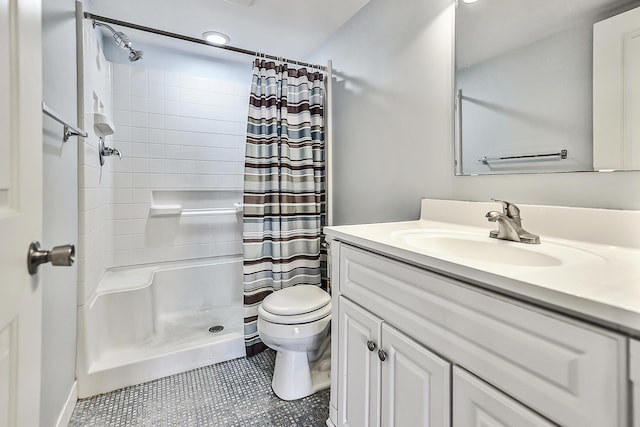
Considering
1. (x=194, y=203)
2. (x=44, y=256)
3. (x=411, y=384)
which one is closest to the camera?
(x=44, y=256)

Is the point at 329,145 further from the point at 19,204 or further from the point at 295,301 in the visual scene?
the point at 19,204

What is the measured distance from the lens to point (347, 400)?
3.66 feet

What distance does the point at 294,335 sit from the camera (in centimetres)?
145

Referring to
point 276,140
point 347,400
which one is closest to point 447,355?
point 347,400

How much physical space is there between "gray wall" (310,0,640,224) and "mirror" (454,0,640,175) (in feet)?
0.18

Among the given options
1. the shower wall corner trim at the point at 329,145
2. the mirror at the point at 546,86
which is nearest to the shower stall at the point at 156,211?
the shower wall corner trim at the point at 329,145

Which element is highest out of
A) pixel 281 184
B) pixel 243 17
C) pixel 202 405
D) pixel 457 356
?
pixel 243 17

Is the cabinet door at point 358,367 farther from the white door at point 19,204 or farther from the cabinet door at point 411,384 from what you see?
the white door at point 19,204

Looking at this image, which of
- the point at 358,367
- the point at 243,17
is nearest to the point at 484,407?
the point at 358,367

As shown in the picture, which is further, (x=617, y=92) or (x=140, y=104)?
(x=140, y=104)

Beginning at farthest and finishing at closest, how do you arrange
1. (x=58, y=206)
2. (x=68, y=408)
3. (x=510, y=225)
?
(x=68, y=408) < (x=58, y=206) < (x=510, y=225)

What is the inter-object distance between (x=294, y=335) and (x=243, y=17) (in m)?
1.90

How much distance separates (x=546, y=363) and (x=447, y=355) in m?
0.22

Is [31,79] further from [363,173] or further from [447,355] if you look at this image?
[363,173]
